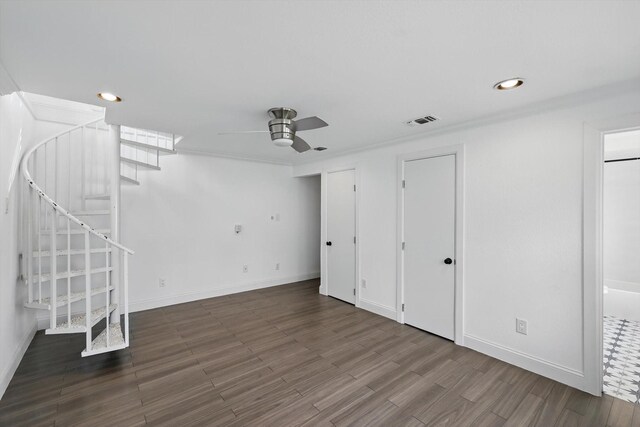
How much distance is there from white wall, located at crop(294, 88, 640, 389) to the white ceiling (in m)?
0.30

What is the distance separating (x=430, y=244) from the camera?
3293 millimetres

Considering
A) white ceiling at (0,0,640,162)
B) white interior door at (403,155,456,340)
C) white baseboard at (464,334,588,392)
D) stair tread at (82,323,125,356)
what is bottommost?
white baseboard at (464,334,588,392)

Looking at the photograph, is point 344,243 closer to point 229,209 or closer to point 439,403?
point 229,209

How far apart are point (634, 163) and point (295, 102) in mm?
4867

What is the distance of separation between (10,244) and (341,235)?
374cm

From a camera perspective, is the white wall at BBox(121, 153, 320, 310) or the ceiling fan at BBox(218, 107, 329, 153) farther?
the white wall at BBox(121, 153, 320, 310)

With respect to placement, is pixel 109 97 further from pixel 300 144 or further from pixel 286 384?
pixel 286 384

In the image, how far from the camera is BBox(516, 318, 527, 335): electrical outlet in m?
2.55

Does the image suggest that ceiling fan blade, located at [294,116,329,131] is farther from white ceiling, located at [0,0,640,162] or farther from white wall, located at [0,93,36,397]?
white wall, located at [0,93,36,397]

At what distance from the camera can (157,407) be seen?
6.68 ft

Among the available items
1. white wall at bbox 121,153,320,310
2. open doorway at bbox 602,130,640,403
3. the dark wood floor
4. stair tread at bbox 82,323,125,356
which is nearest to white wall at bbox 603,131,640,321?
open doorway at bbox 602,130,640,403

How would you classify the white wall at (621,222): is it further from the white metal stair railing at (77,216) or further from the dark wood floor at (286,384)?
the white metal stair railing at (77,216)

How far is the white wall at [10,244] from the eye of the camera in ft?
7.29

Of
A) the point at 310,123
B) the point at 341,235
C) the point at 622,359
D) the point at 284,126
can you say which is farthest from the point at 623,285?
the point at 284,126
